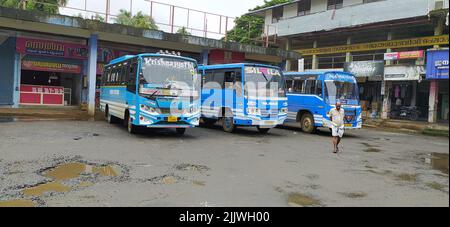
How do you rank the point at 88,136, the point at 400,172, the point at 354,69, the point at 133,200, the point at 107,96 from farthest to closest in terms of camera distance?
the point at 354,69 → the point at 107,96 → the point at 88,136 → the point at 400,172 → the point at 133,200

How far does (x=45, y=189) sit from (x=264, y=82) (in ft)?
32.4

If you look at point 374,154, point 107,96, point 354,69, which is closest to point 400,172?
point 374,154

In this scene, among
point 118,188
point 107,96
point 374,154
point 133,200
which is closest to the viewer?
point 133,200

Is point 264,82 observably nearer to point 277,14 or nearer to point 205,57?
point 205,57

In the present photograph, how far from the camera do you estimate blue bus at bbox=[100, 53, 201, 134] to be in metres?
12.2

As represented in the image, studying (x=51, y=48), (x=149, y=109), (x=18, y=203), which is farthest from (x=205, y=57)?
(x=18, y=203)

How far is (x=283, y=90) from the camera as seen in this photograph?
597 inches

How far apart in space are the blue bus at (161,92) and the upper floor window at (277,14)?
24400mm

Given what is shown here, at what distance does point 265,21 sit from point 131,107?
26937 mm

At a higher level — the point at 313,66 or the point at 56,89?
the point at 313,66

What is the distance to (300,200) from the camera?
20.0 feet

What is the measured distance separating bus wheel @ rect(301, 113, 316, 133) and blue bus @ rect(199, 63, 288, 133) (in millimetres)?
2242

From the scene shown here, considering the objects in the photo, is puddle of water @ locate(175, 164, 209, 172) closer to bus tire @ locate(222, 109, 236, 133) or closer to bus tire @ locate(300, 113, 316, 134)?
bus tire @ locate(222, 109, 236, 133)

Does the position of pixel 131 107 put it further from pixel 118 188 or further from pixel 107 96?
pixel 118 188
